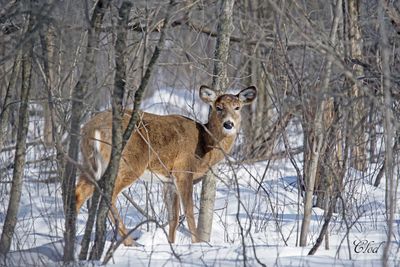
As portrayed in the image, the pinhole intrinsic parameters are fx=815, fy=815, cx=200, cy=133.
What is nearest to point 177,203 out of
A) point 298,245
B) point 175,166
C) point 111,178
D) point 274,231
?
point 175,166

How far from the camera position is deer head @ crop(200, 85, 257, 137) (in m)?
9.66

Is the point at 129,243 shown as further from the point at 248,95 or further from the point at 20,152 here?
the point at 248,95

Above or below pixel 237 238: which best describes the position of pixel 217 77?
above

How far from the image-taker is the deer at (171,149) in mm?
9047

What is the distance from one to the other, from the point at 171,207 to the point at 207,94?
4.61 ft

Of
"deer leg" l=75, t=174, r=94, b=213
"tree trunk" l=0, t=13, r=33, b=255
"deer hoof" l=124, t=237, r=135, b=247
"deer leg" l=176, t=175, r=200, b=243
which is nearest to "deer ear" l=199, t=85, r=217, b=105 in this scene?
"deer leg" l=176, t=175, r=200, b=243

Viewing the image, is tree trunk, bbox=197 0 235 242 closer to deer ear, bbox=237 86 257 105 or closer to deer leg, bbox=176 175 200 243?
deer leg, bbox=176 175 200 243

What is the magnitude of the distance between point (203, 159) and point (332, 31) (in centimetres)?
333

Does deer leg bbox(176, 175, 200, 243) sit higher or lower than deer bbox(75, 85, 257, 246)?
lower

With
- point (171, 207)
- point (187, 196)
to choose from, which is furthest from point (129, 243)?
point (187, 196)

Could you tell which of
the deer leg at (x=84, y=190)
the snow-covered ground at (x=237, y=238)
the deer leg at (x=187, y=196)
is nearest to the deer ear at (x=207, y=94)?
the snow-covered ground at (x=237, y=238)

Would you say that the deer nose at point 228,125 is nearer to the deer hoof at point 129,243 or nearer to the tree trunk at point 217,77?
the tree trunk at point 217,77

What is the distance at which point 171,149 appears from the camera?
966cm

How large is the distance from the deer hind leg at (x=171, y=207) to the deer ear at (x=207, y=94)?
45.1 inches
